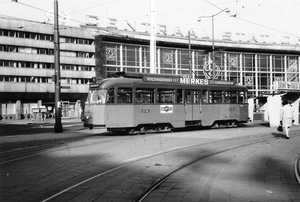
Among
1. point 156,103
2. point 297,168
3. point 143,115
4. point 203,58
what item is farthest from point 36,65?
point 297,168

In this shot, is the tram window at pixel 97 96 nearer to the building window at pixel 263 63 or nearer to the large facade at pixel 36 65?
the large facade at pixel 36 65

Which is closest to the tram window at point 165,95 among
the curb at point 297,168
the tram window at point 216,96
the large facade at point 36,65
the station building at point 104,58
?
the tram window at point 216,96

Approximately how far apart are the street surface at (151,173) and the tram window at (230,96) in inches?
387

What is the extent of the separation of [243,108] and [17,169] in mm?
17724

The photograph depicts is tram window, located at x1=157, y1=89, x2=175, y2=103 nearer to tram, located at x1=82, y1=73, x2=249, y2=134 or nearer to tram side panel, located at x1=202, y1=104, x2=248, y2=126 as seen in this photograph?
tram, located at x1=82, y1=73, x2=249, y2=134

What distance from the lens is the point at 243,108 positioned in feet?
76.8

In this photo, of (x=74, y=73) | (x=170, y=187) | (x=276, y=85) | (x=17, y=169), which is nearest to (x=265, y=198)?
(x=170, y=187)

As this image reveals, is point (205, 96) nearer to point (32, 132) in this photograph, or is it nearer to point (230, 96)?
point (230, 96)

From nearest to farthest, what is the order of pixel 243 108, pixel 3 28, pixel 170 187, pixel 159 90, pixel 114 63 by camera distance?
pixel 170 187 → pixel 159 90 → pixel 243 108 → pixel 3 28 → pixel 114 63

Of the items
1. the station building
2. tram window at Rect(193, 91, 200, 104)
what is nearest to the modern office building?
the station building

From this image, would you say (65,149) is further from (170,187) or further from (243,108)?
(243,108)

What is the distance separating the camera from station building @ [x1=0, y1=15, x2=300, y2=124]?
173 ft

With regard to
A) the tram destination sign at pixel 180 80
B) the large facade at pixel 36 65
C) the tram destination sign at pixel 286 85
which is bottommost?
the tram destination sign at pixel 180 80

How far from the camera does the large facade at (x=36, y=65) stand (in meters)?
51.9
